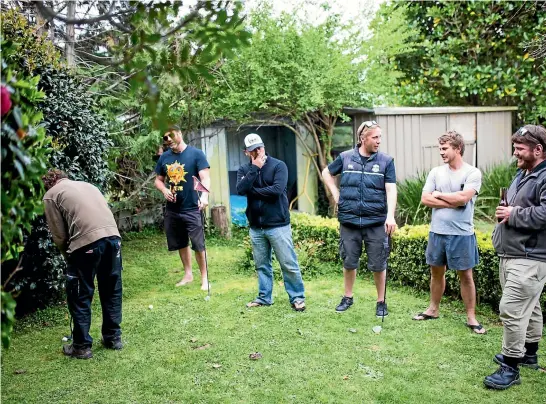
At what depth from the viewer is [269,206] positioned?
216 inches

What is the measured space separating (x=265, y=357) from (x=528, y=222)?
2.25m

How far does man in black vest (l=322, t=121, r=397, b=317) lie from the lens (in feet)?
17.2

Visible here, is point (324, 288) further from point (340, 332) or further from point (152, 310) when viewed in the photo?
point (152, 310)

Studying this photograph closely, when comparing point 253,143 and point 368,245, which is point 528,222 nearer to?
point 368,245

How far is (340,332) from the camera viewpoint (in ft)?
16.3

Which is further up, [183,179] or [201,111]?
[201,111]

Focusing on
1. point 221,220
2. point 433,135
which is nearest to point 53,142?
point 221,220

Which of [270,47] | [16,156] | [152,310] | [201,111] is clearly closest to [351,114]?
[270,47]

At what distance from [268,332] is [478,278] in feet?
7.60

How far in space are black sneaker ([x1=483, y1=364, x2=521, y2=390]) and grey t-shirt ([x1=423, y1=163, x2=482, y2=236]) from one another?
1315 mm

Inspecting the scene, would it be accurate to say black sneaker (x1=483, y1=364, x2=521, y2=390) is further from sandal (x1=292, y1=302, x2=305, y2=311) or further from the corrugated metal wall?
the corrugated metal wall

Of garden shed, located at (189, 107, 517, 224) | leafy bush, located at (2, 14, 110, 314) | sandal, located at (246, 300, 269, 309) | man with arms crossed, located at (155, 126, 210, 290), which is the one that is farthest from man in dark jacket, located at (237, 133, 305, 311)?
garden shed, located at (189, 107, 517, 224)

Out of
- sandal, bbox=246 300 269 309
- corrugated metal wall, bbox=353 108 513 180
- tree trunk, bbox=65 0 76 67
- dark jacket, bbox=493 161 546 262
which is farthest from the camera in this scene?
corrugated metal wall, bbox=353 108 513 180

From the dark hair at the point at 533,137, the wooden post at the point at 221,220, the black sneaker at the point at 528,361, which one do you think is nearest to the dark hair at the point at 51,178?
the dark hair at the point at 533,137
